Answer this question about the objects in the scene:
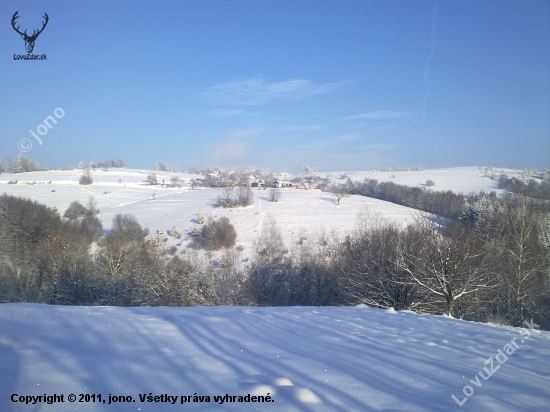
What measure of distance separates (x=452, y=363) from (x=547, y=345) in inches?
111

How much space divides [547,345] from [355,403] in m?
4.61

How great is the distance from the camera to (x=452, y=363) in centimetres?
399

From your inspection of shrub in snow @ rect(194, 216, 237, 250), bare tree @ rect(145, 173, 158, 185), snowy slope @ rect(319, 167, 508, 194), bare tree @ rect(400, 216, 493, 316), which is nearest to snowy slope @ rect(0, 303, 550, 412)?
bare tree @ rect(400, 216, 493, 316)

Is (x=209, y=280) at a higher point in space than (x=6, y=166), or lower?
lower

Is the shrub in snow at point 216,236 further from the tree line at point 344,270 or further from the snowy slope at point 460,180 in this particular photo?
the snowy slope at point 460,180

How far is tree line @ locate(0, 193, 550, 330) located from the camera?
12750mm

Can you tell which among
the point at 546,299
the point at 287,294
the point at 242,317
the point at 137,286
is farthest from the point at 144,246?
the point at 546,299

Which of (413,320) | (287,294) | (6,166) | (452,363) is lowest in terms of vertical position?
(287,294)

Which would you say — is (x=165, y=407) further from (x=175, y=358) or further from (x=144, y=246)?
(x=144, y=246)

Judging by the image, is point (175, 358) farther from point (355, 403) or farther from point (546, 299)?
point (546, 299)

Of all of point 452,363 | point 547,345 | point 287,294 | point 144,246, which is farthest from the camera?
point 144,246

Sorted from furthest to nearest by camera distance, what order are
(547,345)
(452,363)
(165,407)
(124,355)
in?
(547,345) < (452,363) < (124,355) < (165,407)

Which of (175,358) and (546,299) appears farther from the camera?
(546,299)

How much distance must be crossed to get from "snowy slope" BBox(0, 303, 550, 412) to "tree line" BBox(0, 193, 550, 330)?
7.08 m
